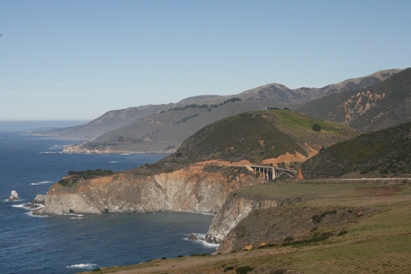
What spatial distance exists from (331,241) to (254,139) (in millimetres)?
112643

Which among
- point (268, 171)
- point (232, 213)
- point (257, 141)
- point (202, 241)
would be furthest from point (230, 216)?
point (257, 141)

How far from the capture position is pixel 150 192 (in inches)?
5591

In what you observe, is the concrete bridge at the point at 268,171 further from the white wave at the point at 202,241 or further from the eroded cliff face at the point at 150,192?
the white wave at the point at 202,241

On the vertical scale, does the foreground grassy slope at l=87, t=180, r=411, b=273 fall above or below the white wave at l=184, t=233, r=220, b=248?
above

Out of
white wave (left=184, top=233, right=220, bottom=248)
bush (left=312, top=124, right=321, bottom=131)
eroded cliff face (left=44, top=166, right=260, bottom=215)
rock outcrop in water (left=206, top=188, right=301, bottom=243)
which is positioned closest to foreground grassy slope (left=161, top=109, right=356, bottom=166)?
bush (left=312, top=124, right=321, bottom=131)

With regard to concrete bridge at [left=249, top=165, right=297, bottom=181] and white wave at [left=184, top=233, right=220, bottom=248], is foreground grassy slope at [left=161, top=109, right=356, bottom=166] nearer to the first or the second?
concrete bridge at [left=249, top=165, right=297, bottom=181]

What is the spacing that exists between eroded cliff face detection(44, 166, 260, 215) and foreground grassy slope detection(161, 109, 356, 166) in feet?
40.4

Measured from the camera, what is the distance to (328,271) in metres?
37.7

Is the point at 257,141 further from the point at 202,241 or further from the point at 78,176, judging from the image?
the point at 202,241

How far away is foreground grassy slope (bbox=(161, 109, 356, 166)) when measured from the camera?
15650 centimetres

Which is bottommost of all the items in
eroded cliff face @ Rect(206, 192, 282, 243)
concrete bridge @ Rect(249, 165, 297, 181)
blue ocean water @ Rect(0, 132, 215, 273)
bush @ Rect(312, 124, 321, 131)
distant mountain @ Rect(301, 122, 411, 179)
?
blue ocean water @ Rect(0, 132, 215, 273)

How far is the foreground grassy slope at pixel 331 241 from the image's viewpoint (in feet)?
129

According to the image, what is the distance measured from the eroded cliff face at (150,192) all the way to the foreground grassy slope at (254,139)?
1231 cm

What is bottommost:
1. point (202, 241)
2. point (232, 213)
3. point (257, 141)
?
point (202, 241)
